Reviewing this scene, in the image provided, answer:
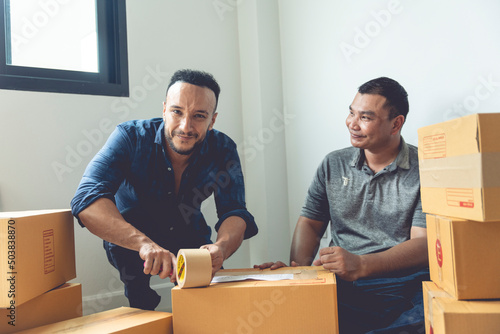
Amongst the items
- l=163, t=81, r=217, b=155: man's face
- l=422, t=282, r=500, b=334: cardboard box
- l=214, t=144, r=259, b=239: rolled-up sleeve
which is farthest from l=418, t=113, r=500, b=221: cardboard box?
l=163, t=81, r=217, b=155: man's face

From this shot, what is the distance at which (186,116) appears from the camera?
68.8 inches

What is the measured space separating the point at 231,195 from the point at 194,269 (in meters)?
0.59

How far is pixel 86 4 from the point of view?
2414 mm

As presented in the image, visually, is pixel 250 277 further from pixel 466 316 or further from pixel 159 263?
pixel 466 316

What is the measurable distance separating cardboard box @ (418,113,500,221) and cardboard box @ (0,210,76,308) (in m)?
1.16

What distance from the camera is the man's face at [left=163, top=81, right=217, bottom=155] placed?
175 centimetres

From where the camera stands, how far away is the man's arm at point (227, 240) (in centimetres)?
141

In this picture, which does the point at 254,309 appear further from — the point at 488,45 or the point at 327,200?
the point at 488,45

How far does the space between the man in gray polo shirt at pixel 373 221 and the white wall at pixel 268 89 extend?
0.22m

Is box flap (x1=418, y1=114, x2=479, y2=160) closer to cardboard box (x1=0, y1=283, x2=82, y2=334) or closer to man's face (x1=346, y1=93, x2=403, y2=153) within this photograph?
man's face (x1=346, y1=93, x2=403, y2=153)

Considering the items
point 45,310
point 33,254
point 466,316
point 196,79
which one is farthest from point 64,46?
point 466,316

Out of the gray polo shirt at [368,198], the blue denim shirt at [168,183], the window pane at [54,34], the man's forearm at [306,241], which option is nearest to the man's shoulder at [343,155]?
the gray polo shirt at [368,198]

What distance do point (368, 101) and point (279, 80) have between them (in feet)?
3.27

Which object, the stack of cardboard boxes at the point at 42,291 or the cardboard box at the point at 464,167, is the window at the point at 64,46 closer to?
the stack of cardboard boxes at the point at 42,291
